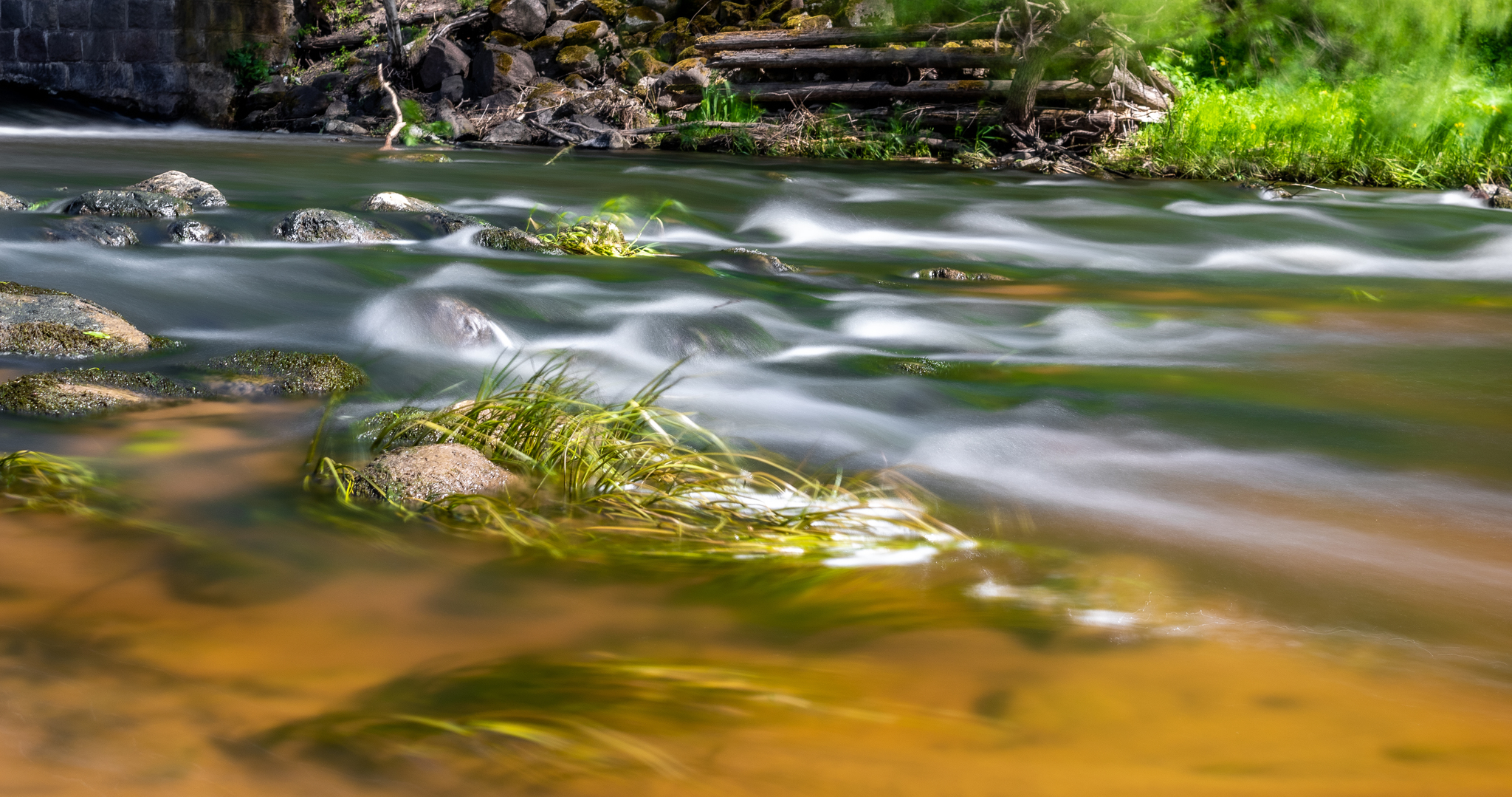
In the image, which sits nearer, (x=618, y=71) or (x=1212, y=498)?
(x=1212, y=498)

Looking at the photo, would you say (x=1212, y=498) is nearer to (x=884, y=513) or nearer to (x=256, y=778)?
(x=884, y=513)

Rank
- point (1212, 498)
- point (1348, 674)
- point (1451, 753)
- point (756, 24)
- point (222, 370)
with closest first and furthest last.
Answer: point (1451, 753) < point (1348, 674) < point (1212, 498) < point (222, 370) < point (756, 24)

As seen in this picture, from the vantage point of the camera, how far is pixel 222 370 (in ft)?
12.4

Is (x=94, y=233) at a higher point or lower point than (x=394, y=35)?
lower

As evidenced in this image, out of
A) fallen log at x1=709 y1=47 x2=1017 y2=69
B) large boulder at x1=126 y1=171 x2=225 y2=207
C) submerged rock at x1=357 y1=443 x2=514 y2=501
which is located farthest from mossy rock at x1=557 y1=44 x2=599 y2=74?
submerged rock at x1=357 y1=443 x2=514 y2=501

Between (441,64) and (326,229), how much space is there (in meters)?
11.2

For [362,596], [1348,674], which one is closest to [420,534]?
[362,596]

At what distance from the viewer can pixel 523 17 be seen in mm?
17391

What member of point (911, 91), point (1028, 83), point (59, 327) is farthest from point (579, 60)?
point (59, 327)

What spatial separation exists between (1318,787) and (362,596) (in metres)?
1.70

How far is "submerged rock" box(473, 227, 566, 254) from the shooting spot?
21.1 feet

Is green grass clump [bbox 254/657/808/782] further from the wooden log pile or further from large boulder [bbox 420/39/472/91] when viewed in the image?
large boulder [bbox 420/39/472/91]

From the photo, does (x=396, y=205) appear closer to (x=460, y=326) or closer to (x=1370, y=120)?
(x=460, y=326)

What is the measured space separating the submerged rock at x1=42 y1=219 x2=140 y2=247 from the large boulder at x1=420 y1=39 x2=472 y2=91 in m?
11.3
